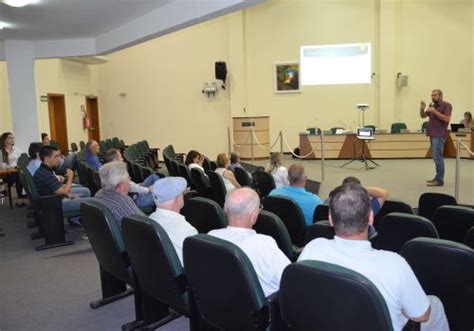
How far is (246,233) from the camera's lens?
227 centimetres

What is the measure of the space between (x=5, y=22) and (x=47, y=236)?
373cm

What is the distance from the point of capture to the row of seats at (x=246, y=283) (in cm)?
156

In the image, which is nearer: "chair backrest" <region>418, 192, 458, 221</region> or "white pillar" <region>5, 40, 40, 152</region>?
"chair backrest" <region>418, 192, 458, 221</region>

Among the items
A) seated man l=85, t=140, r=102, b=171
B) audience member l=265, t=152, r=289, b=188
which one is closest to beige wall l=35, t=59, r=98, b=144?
seated man l=85, t=140, r=102, b=171

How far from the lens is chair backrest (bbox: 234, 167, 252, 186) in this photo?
6.14 meters

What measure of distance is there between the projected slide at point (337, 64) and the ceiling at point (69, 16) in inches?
295

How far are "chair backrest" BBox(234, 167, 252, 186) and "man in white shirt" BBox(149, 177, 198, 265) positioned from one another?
3.25m

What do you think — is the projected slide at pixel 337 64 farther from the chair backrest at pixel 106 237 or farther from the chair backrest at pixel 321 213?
the chair backrest at pixel 106 237

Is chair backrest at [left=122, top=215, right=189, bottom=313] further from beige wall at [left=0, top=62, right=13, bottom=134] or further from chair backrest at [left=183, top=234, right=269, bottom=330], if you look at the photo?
beige wall at [left=0, top=62, right=13, bottom=134]

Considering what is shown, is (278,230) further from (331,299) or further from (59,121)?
(59,121)

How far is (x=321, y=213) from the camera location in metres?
3.48

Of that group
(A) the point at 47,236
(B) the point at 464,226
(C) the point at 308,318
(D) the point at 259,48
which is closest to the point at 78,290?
(A) the point at 47,236

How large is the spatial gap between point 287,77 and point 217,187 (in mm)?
9334

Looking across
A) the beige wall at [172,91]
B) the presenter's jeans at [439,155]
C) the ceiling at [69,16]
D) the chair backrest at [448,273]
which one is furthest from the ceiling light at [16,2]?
the beige wall at [172,91]
